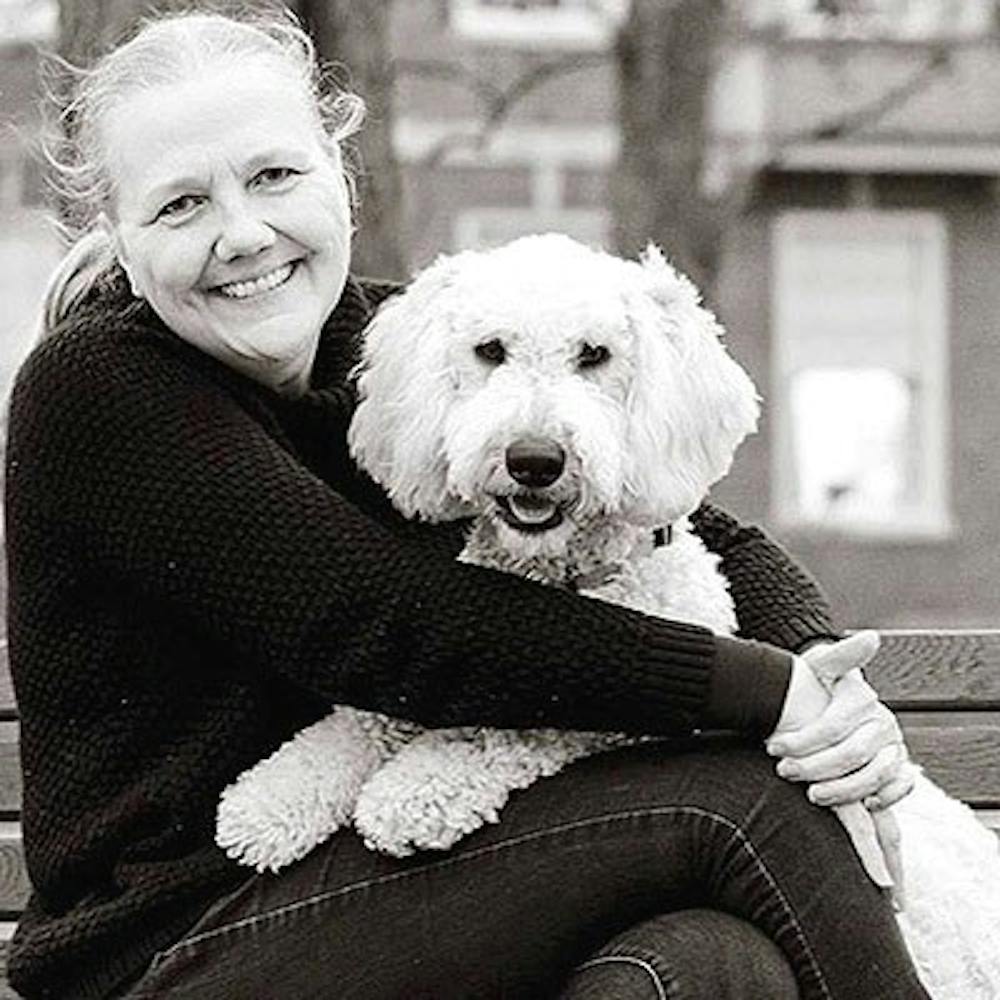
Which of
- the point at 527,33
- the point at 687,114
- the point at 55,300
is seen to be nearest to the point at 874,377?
the point at 527,33

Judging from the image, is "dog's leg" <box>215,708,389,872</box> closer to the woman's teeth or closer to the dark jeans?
the dark jeans

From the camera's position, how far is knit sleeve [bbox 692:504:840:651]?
335cm

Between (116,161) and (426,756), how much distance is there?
728mm

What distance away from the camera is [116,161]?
3.30m

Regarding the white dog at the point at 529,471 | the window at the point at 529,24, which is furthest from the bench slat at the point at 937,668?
the window at the point at 529,24

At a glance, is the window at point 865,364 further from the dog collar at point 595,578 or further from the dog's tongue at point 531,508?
the dog's tongue at point 531,508

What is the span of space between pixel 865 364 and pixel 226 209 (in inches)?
598

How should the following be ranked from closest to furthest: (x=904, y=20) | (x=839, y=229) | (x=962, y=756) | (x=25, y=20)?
(x=962, y=756) < (x=25, y=20) < (x=904, y=20) < (x=839, y=229)

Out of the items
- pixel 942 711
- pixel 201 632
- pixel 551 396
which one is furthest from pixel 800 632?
pixel 942 711

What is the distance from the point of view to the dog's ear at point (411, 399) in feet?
10.1

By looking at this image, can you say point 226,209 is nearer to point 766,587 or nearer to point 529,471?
point 529,471

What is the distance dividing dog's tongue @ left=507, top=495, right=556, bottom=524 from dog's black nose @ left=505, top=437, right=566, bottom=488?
1.5 inches

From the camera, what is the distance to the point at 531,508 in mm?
3031

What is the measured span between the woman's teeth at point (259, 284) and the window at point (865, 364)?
48.5 feet
